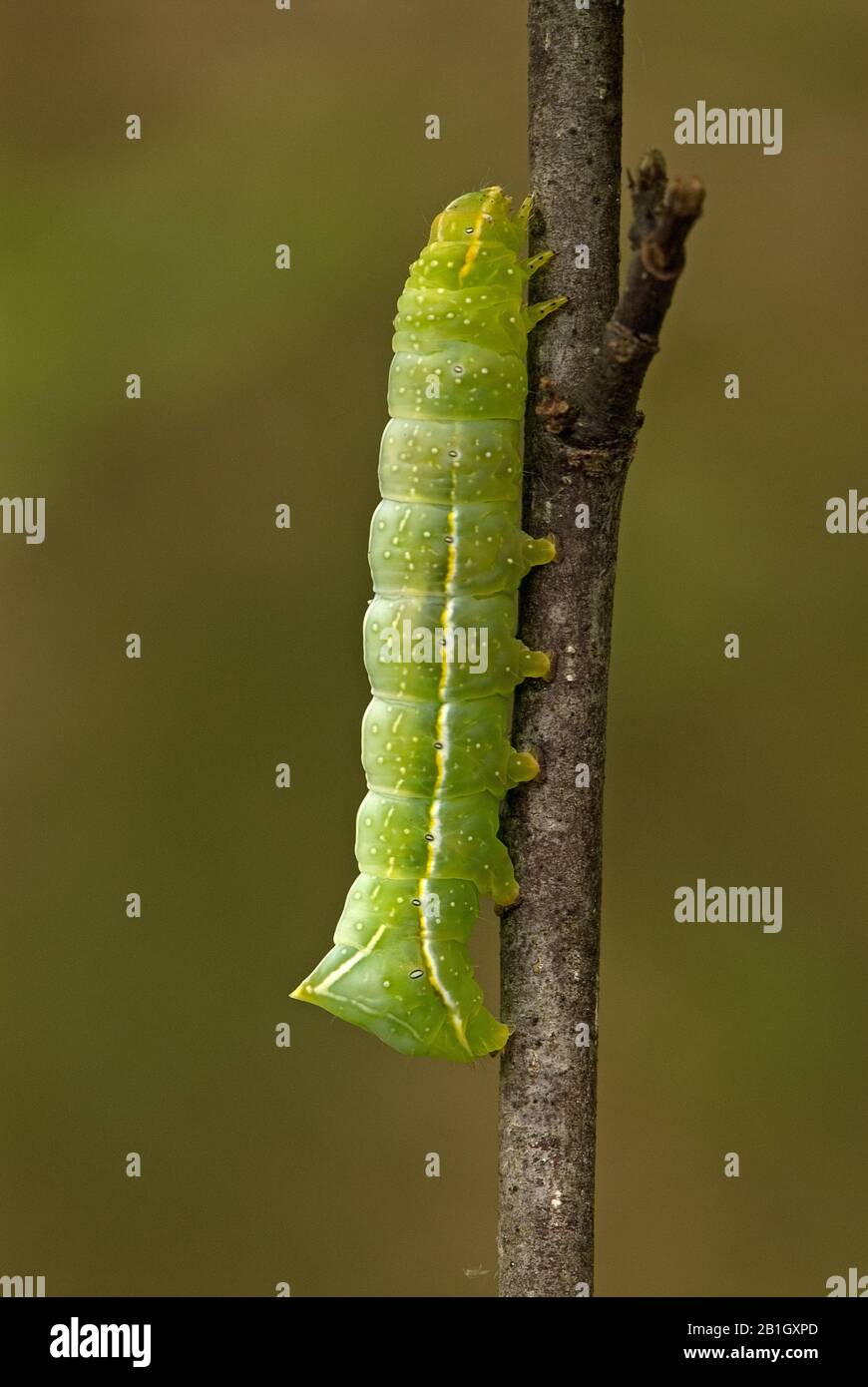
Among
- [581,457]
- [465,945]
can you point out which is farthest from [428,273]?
[465,945]

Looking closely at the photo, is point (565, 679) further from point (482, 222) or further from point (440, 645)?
point (482, 222)

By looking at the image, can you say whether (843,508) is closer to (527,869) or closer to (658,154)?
(527,869)

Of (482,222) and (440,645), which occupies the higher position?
(482,222)

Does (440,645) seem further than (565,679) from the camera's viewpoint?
Yes

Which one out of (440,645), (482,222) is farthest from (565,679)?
(482,222)

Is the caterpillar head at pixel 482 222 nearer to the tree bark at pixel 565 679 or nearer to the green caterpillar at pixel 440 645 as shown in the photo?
the green caterpillar at pixel 440 645

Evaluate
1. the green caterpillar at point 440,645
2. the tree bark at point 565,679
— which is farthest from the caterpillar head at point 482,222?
the tree bark at point 565,679
